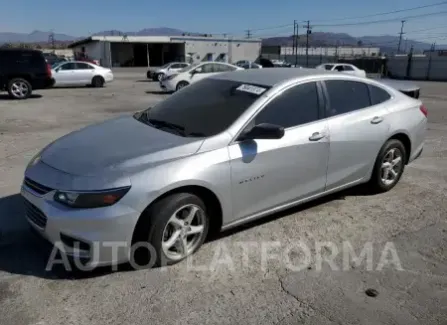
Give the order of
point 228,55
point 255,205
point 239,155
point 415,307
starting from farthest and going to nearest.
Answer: point 228,55 < point 255,205 < point 239,155 < point 415,307

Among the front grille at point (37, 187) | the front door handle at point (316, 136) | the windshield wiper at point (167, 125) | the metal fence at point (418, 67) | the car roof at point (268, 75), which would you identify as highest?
the car roof at point (268, 75)

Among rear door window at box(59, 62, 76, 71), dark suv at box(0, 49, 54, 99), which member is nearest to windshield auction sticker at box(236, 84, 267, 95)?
dark suv at box(0, 49, 54, 99)

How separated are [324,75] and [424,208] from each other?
6.29 feet

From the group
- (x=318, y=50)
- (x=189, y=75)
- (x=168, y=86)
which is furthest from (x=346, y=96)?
(x=318, y=50)

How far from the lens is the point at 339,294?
3.10 metres

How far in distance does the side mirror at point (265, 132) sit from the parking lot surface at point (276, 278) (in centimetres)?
101

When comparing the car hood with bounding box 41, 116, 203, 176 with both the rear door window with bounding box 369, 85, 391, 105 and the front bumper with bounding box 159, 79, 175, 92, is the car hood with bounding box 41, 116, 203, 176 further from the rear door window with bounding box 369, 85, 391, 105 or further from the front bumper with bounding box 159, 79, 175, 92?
the front bumper with bounding box 159, 79, 175, 92

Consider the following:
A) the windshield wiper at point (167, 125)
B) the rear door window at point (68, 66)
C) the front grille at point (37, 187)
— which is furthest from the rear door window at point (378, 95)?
the rear door window at point (68, 66)

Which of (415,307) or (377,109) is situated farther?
(377,109)

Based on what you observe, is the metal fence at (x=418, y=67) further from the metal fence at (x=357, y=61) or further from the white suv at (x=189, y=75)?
the white suv at (x=189, y=75)

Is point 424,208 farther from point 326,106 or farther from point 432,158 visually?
point 432,158

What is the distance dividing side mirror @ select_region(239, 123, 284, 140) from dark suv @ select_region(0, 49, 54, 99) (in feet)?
45.8

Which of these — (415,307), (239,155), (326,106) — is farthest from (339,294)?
(326,106)

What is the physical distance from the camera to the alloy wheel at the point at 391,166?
5.01 metres
